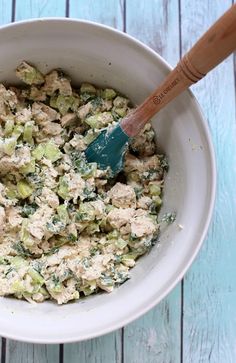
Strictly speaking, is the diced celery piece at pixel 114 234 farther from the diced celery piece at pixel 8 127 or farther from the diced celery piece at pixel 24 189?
the diced celery piece at pixel 8 127

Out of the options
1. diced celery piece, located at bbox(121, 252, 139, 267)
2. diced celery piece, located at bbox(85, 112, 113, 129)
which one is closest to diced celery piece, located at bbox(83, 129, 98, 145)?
diced celery piece, located at bbox(85, 112, 113, 129)

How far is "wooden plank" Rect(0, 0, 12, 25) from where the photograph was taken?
1393 mm

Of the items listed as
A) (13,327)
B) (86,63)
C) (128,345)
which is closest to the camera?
(13,327)

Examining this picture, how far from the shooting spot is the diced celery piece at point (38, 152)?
4.08 ft

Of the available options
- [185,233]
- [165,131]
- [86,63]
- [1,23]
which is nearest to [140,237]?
[185,233]

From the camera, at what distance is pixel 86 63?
1.24m

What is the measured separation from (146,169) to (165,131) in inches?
3.5

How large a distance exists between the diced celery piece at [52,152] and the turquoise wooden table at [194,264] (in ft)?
1.07

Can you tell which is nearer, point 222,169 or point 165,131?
point 165,131

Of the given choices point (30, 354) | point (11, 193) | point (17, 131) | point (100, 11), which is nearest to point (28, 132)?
point (17, 131)

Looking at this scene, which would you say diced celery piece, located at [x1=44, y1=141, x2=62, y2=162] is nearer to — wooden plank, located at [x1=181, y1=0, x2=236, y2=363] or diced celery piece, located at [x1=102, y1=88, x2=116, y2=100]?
diced celery piece, located at [x1=102, y1=88, x2=116, y2=100]

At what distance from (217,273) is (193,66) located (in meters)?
0.50

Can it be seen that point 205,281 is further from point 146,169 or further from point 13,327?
point 13,327

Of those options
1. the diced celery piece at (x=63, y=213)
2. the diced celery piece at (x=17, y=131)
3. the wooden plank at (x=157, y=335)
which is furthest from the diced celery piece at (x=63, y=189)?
the wooden plank at (x=157, y=335)
